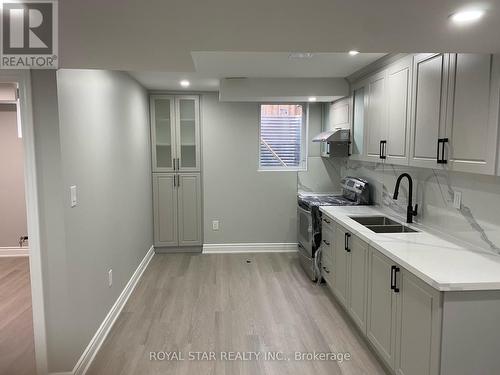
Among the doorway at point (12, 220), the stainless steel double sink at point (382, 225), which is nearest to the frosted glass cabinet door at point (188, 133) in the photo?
the doorway at point (12, 220)

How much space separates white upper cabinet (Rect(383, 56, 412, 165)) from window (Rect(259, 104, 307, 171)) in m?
2.09

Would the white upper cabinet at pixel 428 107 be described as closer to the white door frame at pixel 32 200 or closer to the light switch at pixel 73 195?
the light switch at pixel 73 195

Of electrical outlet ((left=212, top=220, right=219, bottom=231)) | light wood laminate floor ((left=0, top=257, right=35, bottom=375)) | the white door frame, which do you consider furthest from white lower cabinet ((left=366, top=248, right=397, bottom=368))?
electrical outlet ((left=212, top=220, right=219, bottom=231))

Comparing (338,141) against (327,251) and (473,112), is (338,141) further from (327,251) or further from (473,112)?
(473,112)

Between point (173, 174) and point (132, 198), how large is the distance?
47.5 inches

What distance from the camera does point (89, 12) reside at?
4.31 feet

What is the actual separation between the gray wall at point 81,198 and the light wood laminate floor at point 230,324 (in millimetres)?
340

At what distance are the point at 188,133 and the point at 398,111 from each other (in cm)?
303

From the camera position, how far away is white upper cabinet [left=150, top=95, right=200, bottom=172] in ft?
16.1

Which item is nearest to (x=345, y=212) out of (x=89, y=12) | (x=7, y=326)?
(x=89, y=12)

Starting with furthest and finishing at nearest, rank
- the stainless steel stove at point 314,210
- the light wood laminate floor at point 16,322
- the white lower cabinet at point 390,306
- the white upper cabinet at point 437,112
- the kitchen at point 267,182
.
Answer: the stainless steel stove at point 314,210 < the light wood laminate floor at point 16,322 < the white upper cabinet at point 437,112 < the white lower cabinet at point 390,306 < the kitchen at point 267,182

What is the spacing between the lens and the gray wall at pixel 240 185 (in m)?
4.96

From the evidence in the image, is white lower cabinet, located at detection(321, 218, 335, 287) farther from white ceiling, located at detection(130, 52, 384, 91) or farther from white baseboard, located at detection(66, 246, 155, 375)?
white baseboard, located at detection(66, 246, 155, 375)

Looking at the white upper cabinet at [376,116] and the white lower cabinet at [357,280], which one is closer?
the white lower cabinet at [357,280]
